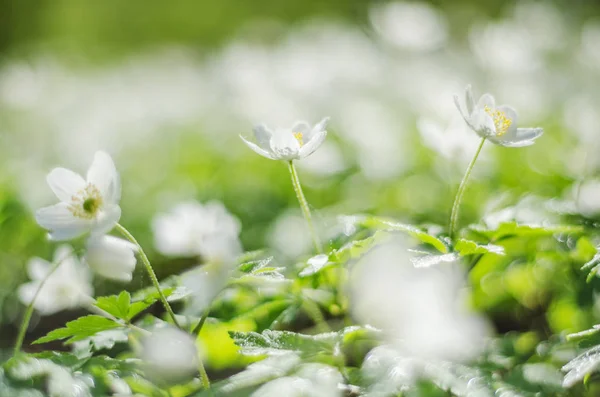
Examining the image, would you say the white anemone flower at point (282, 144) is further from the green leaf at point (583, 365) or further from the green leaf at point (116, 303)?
the green leaf at point (583, 365)

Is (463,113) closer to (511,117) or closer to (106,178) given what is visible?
(511,117)

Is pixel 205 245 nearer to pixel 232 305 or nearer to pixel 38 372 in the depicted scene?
pixel 232 305

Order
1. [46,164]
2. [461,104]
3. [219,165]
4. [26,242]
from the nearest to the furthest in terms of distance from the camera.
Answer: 1. [461,104]
2. [26,242]
3. [219,165]
4. [46,164]

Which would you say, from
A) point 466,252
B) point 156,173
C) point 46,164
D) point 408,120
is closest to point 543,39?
point 408,120

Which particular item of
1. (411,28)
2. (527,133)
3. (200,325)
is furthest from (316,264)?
(411,28)

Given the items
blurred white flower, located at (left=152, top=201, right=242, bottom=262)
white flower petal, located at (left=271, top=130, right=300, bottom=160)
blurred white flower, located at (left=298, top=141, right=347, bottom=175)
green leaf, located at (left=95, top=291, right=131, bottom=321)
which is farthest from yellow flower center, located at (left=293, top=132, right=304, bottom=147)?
blurred white flower, located at (left=298, top=141, right=347, bottom=175)

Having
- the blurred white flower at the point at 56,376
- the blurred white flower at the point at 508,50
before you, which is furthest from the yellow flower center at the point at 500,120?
the blurred white flower at the point at 508,50
